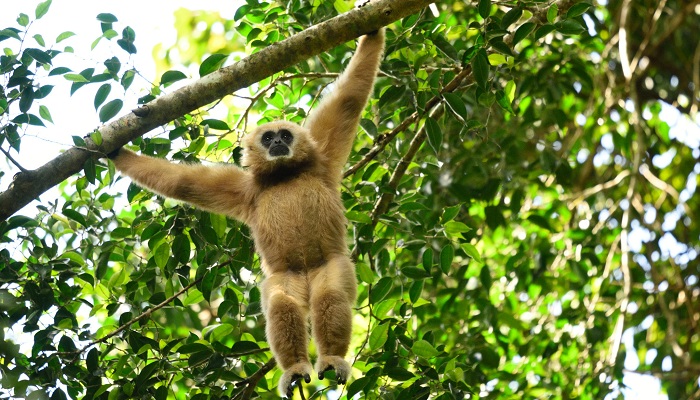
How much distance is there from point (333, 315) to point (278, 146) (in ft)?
4.55

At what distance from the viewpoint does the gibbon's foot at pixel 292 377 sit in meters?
4.23

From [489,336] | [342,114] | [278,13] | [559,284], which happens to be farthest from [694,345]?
[278,13]

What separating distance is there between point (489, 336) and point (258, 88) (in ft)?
10.5

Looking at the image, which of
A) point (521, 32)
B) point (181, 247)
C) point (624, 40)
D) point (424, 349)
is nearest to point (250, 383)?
point (181, 247)

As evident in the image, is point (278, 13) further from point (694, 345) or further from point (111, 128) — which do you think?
point (694, 345)

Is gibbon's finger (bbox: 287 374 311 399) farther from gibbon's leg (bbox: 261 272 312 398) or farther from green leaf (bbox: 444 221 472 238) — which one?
green leaf (bbox: 444 221 472 238)

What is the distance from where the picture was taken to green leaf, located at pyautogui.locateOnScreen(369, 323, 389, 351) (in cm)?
435

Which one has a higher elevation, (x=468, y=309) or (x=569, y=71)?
(x=569, y=71)

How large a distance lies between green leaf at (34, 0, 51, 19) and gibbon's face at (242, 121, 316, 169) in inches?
66.5

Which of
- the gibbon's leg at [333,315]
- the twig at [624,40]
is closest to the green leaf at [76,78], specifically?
the gibbon's leg at [333,315]

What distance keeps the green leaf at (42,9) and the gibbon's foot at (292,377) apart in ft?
8.37

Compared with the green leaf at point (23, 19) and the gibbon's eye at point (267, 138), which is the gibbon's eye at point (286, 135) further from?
the green leaf at point (23, 19)

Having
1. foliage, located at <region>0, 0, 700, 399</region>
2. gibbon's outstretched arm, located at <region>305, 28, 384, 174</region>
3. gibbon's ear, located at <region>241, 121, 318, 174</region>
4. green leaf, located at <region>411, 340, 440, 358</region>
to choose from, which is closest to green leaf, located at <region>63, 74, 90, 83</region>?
foliage, located at <region>0, 0, 700, 399</region>

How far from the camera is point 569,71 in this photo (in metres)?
7.12
